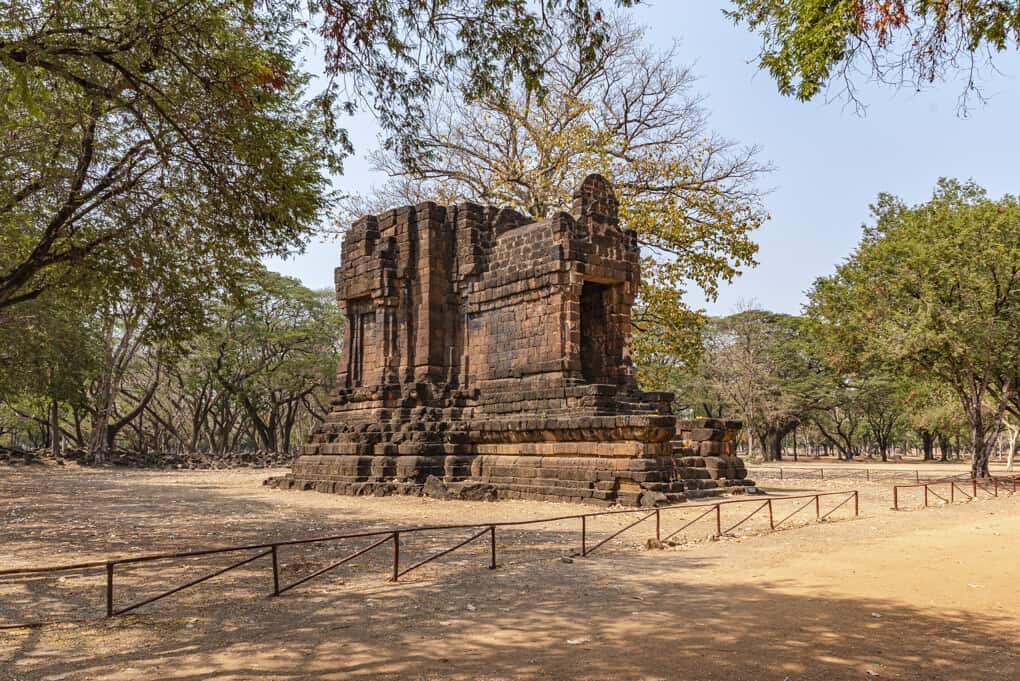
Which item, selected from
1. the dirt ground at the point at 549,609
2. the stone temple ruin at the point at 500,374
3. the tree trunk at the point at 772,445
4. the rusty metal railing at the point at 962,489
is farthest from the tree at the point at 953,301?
the tree trunk at the point at 772,445

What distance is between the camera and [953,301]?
21.4m

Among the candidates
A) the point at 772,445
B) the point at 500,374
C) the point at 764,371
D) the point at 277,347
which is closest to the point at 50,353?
the point at 277,347

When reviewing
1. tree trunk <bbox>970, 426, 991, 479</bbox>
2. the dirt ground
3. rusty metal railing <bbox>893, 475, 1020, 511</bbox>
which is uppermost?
tree trunk <bbox>970, 426, 991, 479</bbox>

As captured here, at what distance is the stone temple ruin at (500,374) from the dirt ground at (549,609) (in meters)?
3.31

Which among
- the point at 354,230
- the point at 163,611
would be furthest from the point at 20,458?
the point at 163,611

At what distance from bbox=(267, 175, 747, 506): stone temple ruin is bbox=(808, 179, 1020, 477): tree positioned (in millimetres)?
8223

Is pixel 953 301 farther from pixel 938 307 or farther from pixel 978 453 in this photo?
pixel 978 453

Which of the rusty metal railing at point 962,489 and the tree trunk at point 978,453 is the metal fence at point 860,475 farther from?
the rusty metal railing at point 962,489

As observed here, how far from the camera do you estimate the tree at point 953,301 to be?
67.1 ft

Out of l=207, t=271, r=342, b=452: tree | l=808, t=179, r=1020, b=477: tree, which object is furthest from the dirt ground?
l=207, t=271, r=342, b=452: tree

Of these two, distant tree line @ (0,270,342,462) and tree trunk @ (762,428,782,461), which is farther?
tree trunk @ (762,428,782,461)

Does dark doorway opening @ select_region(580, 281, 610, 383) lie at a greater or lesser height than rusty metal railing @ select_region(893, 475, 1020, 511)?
greater

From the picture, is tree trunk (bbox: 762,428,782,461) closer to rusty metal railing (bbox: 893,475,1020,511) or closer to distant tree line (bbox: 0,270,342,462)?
rusty metal railing (bbox: 893,475,1020,511)

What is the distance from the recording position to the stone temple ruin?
568 inches
